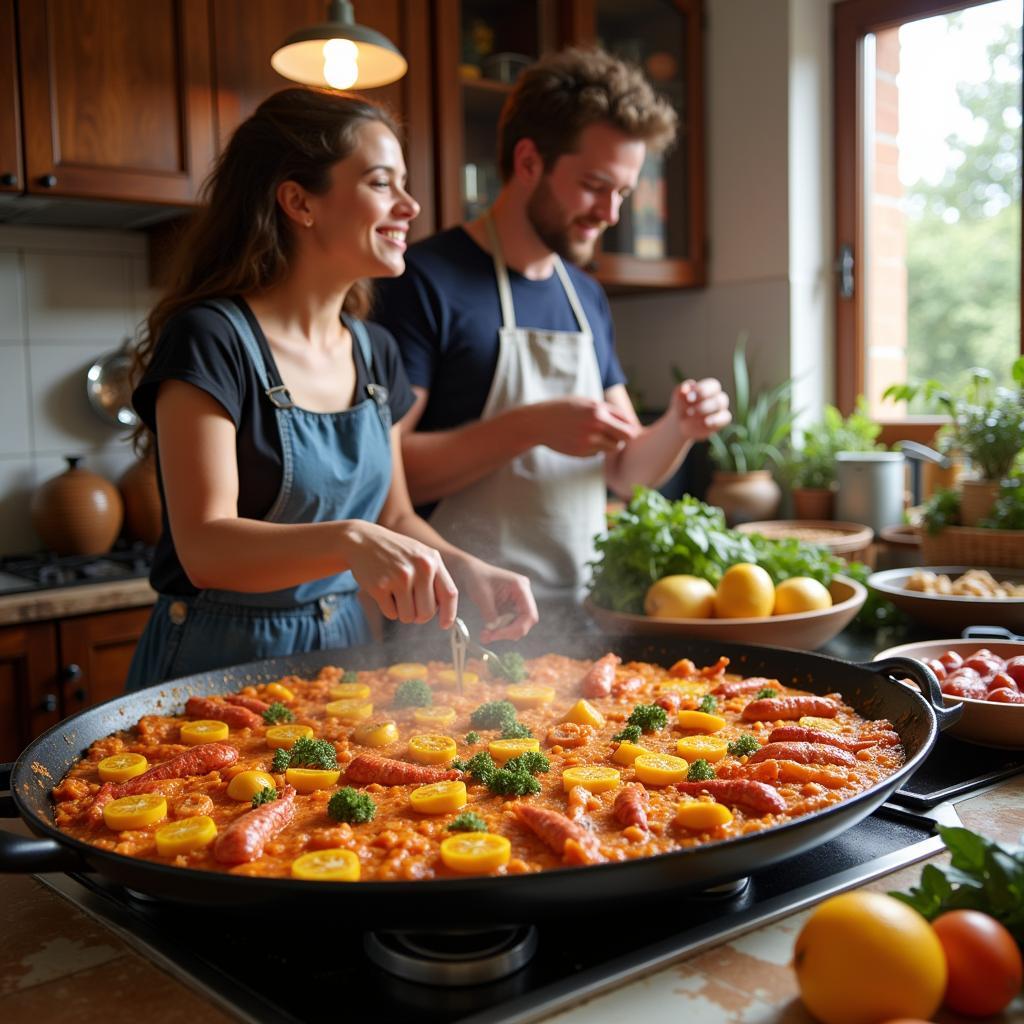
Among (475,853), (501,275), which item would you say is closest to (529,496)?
(501,275)

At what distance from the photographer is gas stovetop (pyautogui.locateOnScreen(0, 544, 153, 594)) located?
282cm

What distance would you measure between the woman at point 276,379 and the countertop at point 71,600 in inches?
32.0

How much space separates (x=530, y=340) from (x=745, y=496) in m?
1.57

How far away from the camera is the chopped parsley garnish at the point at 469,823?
1.11 meters

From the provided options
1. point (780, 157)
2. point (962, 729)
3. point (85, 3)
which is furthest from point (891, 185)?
point (962, 729)

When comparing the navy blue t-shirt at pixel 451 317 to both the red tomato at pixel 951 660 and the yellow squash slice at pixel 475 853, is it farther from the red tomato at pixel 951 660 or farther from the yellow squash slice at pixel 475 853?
the yellow squash slice at pixel 475 853

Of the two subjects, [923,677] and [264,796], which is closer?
[264,796]

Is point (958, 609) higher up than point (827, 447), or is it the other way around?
point (827, 447)

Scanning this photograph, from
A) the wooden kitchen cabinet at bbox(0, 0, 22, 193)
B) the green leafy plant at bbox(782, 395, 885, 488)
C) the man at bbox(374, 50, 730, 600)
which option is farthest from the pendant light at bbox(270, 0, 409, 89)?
the green leafy plant at bbox(782, 395, 885, 488)

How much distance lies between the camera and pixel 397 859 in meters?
1.05

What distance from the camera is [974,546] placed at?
2.34 meters

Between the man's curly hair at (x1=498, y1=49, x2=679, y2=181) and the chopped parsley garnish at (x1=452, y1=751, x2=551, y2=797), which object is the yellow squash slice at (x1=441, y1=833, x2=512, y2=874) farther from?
the man's curly hair at (x1=498, y1=49, x2=679, y2=181)

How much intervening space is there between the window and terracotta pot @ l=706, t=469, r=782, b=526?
2.03 ft

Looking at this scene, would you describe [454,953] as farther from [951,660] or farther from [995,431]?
[995,431]
